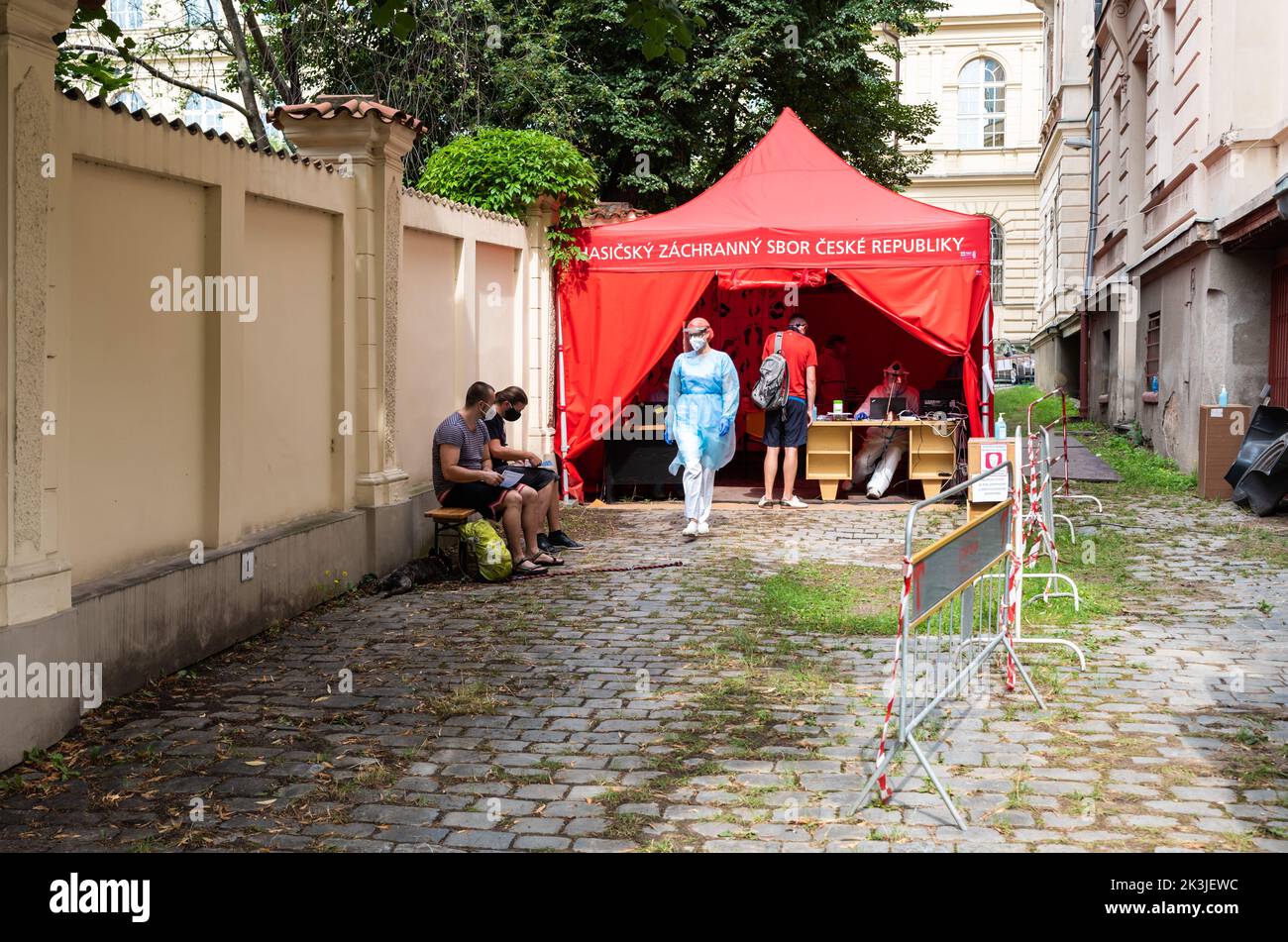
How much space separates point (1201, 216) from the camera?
48.8 feet

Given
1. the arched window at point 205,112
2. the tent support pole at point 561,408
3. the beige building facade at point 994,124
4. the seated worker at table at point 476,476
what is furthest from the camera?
the beige building facade at point 994,124

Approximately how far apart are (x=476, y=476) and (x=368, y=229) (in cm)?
196

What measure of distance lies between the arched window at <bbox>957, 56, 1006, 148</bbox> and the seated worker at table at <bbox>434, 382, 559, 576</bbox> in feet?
136

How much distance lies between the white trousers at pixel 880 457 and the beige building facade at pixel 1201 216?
11.7 ft

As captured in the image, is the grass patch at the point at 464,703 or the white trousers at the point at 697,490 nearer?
the grass patch at the point at 464,703

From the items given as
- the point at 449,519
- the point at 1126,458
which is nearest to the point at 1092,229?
the point at 1126,458

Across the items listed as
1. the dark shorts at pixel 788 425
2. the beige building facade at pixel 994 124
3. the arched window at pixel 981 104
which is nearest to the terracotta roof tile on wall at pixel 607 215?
the dark shorts at pixel 788 425

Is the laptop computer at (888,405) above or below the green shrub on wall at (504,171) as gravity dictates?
below

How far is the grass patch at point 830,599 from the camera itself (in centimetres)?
794

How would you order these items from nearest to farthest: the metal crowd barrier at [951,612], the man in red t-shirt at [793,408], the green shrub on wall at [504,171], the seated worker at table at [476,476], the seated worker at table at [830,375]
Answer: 1. the metal crowd barrier at [951,612]
2. the seated worker at table at [476,476]
3. the green shrub on wall at [504,171]
4. the man in red t-shirt at [793,408]
5. the seated worker at table at [830,375]

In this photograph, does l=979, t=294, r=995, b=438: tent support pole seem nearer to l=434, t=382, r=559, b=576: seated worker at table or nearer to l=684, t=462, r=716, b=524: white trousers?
l=684, t=462, r=716, b=524: white trousers

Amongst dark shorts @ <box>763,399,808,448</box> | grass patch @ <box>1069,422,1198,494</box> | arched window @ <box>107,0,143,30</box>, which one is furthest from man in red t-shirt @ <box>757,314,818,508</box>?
arched window @ <box>107,0,143,30</box>

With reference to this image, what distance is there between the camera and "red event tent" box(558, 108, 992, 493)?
13.3 m

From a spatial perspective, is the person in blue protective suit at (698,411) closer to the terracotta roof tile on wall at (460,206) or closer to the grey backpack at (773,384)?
the grey backpack at (773,384)
